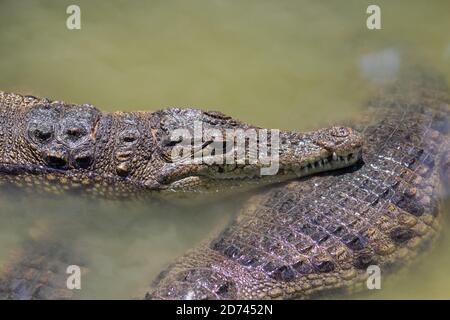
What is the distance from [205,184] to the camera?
418cm

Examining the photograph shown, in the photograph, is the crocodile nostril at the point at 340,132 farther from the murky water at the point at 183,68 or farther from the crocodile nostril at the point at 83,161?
the crocodile nostril at the point at 83,161

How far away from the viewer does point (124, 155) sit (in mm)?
4125

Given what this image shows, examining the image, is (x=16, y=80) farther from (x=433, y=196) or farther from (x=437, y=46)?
(x=437, y=46)

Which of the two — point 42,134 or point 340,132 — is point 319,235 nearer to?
point 340,132

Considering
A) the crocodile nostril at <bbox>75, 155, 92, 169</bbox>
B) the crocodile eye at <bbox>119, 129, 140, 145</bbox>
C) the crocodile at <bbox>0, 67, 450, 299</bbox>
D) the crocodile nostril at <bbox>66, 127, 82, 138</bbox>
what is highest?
the crocodile nostril at <bbox>66, 127, 82, 138</bbox>

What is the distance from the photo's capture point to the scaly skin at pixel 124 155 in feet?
13.3

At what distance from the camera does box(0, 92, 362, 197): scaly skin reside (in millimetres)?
4066

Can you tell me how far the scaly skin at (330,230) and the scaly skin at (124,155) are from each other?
0.22 m

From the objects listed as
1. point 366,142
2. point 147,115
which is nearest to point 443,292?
point 366,142

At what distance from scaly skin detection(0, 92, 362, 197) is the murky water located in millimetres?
185

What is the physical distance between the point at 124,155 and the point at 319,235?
1574 millimetres

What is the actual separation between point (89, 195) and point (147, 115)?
782mm

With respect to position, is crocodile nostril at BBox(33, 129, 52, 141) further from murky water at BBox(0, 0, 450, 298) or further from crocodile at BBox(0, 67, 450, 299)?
murky water at BBox(0, 0, 450, 298)

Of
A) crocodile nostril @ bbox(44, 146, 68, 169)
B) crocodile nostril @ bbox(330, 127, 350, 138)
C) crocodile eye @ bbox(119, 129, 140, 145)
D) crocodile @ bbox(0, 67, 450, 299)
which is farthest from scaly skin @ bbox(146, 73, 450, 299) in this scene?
crocodile nostril @ bbox(44, 146, 68, 169)
